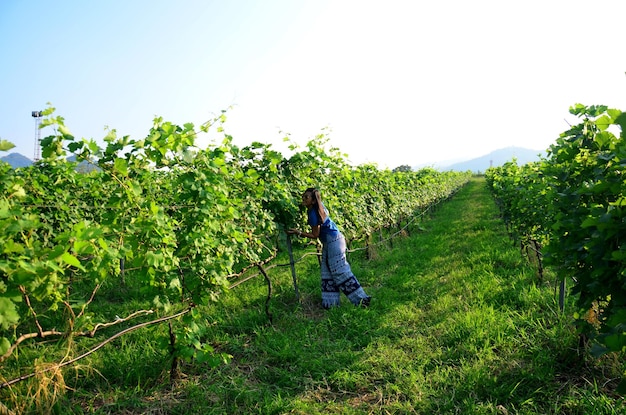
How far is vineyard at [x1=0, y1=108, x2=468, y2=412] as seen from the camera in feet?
5.92

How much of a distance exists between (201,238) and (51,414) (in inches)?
64.4

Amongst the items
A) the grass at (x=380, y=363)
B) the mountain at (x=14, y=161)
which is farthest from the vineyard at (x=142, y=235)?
the mountain at (x=14, y=161)

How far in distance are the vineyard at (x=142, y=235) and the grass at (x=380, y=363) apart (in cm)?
27

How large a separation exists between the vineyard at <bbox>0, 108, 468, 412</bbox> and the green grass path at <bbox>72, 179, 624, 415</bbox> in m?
0.39

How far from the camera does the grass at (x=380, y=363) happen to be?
9.52 ft

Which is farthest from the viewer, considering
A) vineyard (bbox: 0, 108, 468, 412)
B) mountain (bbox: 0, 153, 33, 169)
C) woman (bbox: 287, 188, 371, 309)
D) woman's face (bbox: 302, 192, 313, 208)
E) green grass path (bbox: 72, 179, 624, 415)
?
mountain (bbox: 0, 153, 33, 169)

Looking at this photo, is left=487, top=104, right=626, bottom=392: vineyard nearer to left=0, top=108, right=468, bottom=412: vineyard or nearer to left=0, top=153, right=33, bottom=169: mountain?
left=0, top=108, right=468, bottom=412: vineyard

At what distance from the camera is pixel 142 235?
2.69 meters

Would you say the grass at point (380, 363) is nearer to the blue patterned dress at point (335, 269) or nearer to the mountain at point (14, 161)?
the blue patterned dress at point (335, 269)

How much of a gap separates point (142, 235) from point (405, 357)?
2492 millimetres

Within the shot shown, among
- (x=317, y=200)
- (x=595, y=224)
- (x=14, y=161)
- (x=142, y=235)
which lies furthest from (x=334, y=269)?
(x=14, y=161)

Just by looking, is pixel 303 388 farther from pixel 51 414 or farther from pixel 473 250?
pixel 473 250

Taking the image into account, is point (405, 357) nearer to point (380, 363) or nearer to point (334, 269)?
point (380, 363)

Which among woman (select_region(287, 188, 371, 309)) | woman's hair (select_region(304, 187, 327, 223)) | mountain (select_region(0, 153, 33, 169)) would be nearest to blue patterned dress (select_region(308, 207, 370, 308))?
woman (select_region(287, 188, 371, 309))
